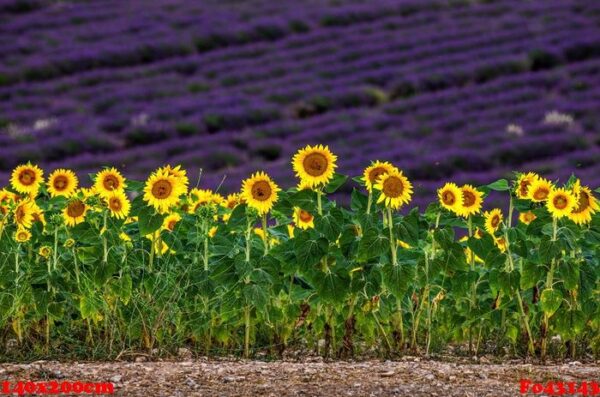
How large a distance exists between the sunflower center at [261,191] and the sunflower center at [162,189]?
366 millimetres

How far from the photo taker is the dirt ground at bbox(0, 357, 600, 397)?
3.69m

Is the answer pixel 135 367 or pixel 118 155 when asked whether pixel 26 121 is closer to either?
pixel 118 155

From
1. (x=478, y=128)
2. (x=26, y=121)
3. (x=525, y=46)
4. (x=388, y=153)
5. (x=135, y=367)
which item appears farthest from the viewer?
(x=525, y=46)

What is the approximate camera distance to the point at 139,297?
4.52 m

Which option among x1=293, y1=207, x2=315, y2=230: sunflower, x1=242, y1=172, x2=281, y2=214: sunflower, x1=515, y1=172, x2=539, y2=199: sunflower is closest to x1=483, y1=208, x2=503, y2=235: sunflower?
x1=515, y1=172, x2=539, y2=199: sunflower

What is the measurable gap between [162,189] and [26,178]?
648mm

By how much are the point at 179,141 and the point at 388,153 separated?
8.59 ft

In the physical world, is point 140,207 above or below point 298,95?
below

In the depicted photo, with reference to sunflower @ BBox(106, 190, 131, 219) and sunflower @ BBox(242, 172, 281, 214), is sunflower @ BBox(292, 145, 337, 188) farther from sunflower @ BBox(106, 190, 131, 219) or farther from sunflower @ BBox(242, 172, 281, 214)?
sunflower @ BBox(106, 190, 131, 219)

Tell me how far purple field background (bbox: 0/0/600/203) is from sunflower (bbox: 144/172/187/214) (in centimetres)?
631

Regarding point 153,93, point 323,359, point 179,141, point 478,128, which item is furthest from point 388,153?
point 323,359

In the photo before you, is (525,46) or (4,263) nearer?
(4,263)

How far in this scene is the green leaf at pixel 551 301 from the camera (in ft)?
14.4

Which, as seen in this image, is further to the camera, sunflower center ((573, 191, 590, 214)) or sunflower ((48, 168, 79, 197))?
sunflower ((48, 168, 79, 197))
